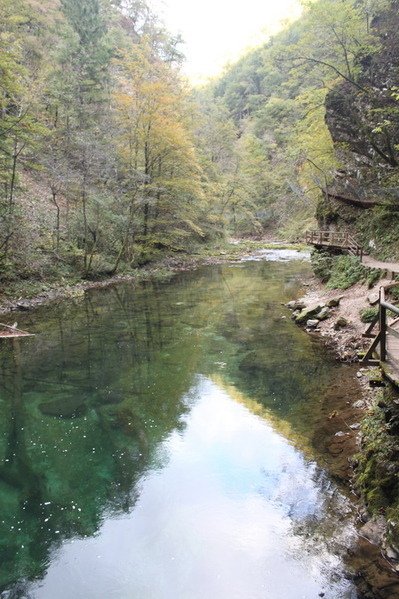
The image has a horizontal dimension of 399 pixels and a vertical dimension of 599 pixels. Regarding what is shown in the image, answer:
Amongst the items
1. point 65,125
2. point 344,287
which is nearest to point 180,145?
point 65,125

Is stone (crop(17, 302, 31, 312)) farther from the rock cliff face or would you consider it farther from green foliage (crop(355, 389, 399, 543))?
the rock cliff face

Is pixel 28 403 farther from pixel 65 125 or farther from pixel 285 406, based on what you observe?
pixel 65 125

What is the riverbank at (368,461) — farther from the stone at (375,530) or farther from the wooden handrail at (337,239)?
the wooden handrail at (337,239)

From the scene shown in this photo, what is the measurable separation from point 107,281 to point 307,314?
12.5 meters

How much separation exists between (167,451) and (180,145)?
23.2 metres

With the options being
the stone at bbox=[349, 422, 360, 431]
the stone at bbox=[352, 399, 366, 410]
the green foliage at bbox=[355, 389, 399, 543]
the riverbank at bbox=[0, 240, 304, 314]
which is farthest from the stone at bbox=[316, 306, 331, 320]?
the riverbank at bbox=[0, 240, 304, 314]

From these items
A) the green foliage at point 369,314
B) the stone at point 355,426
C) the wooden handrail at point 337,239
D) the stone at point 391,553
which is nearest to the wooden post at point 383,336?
the stone at point 391,553

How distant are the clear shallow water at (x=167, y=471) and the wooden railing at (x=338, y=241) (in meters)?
6.93

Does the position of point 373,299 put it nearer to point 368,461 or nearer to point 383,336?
point 383,336

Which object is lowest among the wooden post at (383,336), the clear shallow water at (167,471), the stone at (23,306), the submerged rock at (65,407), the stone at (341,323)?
the stone at (23,306)

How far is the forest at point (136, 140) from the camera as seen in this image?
17734mm

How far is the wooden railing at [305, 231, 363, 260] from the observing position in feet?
61.9

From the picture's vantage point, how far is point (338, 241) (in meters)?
21.1

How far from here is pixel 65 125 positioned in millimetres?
26562
